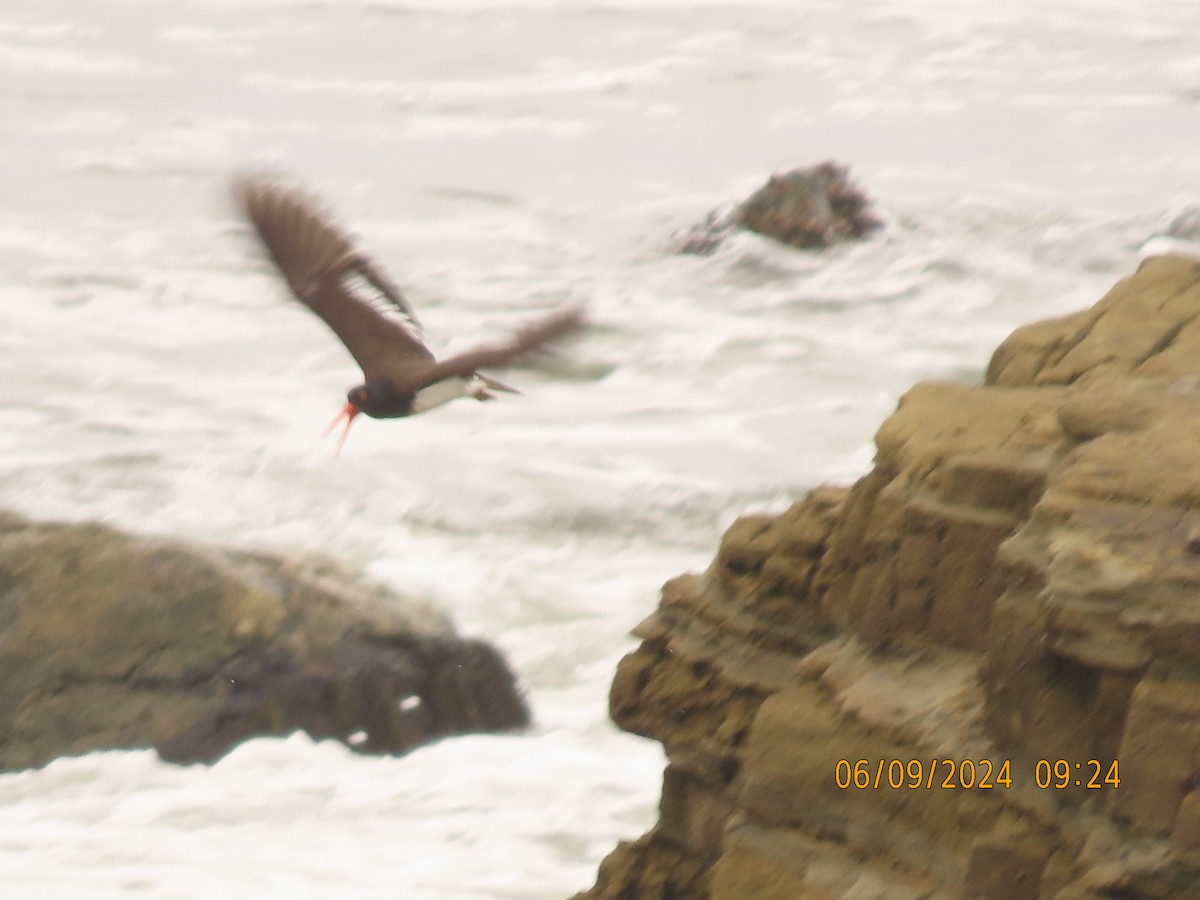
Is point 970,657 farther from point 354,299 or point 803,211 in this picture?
point 803,211

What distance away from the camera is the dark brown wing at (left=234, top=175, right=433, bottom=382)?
6.73 metres

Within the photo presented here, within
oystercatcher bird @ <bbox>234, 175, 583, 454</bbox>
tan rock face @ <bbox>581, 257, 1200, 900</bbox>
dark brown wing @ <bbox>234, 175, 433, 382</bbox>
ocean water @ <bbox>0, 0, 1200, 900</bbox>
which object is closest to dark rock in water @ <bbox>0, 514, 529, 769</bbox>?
ocean water @ <bbox>0, 0, 1200, 900</bbox>

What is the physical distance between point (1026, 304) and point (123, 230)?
31.7 feet

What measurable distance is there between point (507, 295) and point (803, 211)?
9.73 feet

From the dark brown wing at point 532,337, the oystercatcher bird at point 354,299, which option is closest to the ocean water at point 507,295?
the oystercatcher bird at point 354,299

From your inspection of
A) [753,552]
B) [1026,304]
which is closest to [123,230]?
[1026,304]

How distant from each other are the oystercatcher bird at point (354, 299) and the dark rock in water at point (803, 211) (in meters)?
11.0

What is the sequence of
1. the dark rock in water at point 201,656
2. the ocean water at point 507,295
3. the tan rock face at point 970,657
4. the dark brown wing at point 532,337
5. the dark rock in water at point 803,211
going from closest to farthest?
the tan rock face at point 970,657 → the dark brown wing at point 532,337 → the dark rock in water at point 201,656 → the ocean water at point 507,295 → the dark rock in water at point 803,211

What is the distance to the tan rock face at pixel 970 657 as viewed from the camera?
3381 mm

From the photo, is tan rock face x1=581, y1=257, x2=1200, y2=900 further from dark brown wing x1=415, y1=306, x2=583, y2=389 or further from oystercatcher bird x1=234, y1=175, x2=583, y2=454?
oystercatcher bird x1=234, y1=175, x2=583, y2=454

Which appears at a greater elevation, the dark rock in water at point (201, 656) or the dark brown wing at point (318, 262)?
the dark brown wing at point (318, 262)

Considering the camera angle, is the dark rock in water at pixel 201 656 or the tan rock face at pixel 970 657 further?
the dark rock in water at pixel 201 656

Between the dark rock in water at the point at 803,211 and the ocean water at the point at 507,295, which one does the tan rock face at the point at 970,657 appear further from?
the dark rock in water at the point at 803,211

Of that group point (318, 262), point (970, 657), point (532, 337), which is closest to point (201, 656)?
point (318, 262)
